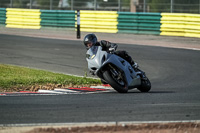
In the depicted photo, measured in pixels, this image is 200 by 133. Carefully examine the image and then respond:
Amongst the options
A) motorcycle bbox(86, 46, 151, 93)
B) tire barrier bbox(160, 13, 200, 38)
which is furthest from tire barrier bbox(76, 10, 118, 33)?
motorcycle bbox(86, 46, 151, 93)

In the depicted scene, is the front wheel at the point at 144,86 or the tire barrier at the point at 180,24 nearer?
the front wheel at the point at 144,86

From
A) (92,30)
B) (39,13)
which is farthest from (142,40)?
(39,13)

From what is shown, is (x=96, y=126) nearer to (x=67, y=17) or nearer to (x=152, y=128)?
(x=152, y=128)

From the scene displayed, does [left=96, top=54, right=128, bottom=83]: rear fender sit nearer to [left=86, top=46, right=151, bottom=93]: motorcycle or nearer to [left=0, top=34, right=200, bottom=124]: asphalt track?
[left=86, top=46, right=151, bottom=93]: motorcycle

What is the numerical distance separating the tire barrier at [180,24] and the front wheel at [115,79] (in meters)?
13.6

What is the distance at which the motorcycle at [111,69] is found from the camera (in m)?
9.48

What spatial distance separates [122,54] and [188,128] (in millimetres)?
4178

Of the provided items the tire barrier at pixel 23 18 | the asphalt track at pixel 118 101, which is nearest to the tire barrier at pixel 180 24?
the asphalt track at pixel 118 101

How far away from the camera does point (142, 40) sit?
952 inches

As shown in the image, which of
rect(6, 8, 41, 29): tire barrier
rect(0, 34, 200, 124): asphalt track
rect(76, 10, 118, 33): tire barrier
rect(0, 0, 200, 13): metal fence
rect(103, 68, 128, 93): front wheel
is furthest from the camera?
rect(6, 8, 41, 29): tire barrier

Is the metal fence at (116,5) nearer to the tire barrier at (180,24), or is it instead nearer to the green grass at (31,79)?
the tire barrier at (180,24)

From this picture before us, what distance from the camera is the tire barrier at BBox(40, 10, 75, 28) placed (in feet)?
92.3

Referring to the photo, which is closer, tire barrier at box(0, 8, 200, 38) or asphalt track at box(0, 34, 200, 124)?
asphalt track at box(0, 34, 200, 124)

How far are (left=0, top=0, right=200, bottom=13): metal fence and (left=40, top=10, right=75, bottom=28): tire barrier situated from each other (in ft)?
2.84
